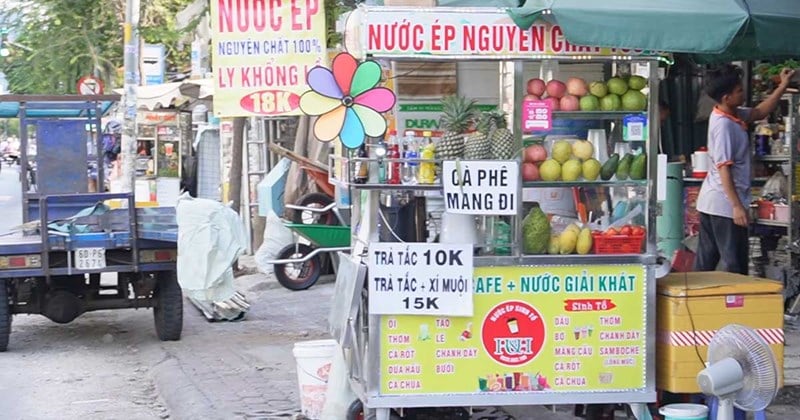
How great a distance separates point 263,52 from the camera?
8.45 metres

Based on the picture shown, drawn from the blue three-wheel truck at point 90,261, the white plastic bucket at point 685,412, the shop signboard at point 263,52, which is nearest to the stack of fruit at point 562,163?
the white plastic bucket at point 685,412

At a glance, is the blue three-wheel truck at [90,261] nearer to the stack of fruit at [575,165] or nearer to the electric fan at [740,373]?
the stack of fruit at [575,165]

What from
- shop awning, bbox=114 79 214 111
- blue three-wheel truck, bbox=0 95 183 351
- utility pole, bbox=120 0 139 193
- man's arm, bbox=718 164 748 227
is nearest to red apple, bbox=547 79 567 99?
man's arm, bbox=718 164 748 227

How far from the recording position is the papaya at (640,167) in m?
6.28

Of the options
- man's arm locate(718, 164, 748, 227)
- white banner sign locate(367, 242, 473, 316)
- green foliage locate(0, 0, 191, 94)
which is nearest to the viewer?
white banner sign locate(367, 242, 473, 316)

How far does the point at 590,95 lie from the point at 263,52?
306 cm

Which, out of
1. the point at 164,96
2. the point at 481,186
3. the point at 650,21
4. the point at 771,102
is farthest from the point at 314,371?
the point at 164,96

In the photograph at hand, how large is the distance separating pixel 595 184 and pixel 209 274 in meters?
5.09

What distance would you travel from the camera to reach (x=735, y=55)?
8562 mm

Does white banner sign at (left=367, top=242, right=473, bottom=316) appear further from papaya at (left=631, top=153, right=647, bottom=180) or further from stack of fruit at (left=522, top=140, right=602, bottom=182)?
papaya at (left=631, top=153, right=647, bottom=180)

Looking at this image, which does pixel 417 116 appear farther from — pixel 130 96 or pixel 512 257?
pixel 130 96

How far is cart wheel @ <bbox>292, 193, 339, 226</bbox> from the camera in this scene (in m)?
14.0

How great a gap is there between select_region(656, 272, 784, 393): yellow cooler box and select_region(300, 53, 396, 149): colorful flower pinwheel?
1.90 meters

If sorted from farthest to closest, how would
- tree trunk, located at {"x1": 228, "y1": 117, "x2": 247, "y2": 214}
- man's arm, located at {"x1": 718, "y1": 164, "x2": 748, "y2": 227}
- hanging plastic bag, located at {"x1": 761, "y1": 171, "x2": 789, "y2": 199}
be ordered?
tree trunk, located at {"x1": 228, "y1": 117, "x2": 247, "y2": 214} → hanging plastic bag, located at {"x1": 761, "y1": 171, "x2": 789, "y2": 199} → man's arm, located at {"x1": 718, "y1": 164, "x2": 748, "y2": 227}
